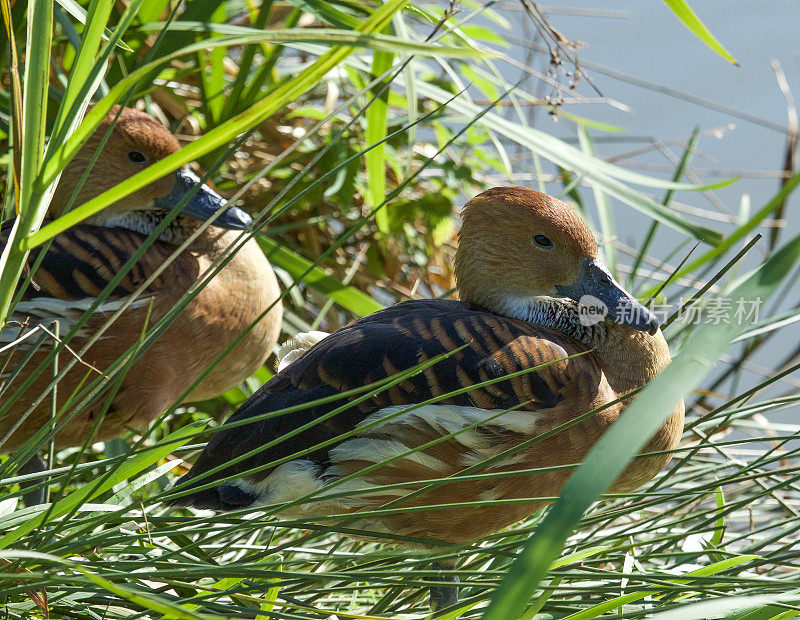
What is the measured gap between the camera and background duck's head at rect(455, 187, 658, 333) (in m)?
1.14

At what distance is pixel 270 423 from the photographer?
93 centimetres

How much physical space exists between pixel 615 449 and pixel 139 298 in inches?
38.5

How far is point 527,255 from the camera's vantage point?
1155mm

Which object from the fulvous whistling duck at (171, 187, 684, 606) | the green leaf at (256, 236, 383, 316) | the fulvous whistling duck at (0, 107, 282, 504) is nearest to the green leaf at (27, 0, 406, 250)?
the fulvous whistling duck at (171, 187, 684, 606)

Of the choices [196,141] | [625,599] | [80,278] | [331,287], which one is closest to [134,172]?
[80,278]

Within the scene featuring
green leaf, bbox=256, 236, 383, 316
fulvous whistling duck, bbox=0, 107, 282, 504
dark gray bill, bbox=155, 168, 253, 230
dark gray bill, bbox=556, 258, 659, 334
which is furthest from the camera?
green leaf, bbox=256, 236, 383, 316

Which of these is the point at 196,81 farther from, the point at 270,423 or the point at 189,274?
the point at 270,423

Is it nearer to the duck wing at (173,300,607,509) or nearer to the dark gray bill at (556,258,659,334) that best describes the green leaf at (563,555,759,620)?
the duck wing at (173,300,607,509)

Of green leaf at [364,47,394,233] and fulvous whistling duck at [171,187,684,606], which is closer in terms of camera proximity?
fulvous whistling duck at [171,187,684,606]

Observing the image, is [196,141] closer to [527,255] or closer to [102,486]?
[102,486]

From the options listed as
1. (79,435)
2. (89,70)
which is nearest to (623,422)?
(89,70)

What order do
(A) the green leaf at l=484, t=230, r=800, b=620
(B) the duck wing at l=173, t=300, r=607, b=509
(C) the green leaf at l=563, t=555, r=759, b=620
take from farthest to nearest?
(B) the duck wing at l=173, t=300, r=607, b=509, (C) the green leaf at l=563, t=555, r=759, b=620, (A) the green leaf at l=484, t=230, r=800, b=620

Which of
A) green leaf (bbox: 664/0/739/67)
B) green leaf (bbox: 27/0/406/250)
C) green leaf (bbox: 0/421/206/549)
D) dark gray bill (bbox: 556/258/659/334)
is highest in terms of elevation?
green leaf (bbox: 664/0/739/67)

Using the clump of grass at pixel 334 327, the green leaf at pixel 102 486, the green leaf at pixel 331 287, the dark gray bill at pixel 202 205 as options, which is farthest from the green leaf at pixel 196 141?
the green leaf at pixel 331 287
